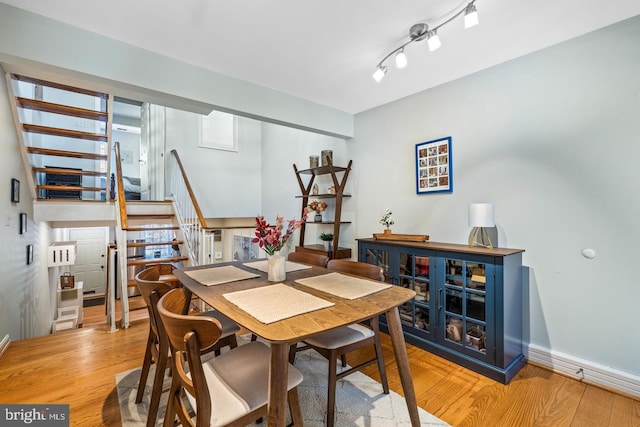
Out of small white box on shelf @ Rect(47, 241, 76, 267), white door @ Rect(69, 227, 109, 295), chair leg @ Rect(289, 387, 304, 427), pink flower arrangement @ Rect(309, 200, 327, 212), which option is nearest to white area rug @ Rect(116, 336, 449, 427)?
chair leg @ Rect(289, 387, 304, 427)

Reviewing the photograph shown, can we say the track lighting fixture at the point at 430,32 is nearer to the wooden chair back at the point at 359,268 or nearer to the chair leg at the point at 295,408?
the wooden chair back at the point at 359,268

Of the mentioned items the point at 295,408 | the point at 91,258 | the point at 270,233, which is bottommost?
the point at 91,258

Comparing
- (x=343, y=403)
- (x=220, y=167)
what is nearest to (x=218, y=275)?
(x=343, y=403)

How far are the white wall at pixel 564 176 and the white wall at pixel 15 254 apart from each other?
392 cm

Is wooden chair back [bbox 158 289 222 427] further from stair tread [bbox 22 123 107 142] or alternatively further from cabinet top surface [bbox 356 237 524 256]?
stair tread [bbox 22 123 107 142]

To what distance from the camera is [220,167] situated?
523 cm

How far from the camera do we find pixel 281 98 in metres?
2.94

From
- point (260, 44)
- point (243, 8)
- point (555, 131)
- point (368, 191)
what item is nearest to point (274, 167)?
point (368, 191)

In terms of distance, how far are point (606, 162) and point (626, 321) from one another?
1064mm

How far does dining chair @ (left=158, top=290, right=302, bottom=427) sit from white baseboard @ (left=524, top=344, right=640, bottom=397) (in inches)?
82.1

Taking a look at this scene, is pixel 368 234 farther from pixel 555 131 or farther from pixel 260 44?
pixel 260 44

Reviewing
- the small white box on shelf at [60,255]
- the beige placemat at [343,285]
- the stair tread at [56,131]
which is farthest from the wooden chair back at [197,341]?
the small white box on shelf at [60,255]

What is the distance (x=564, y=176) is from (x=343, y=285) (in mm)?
1853

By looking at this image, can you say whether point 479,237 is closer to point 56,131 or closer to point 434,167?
point 434,167
